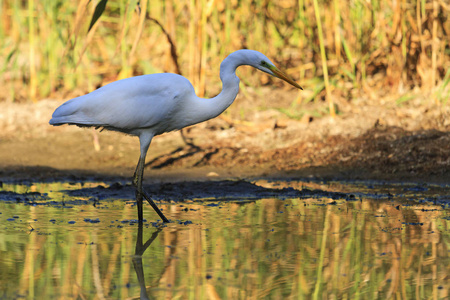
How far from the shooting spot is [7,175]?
722 centimetres

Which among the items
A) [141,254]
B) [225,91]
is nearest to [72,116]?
[225,91]

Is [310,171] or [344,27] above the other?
[344,27]

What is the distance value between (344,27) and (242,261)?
634 cm

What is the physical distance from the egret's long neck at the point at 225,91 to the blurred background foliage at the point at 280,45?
2.69 metres

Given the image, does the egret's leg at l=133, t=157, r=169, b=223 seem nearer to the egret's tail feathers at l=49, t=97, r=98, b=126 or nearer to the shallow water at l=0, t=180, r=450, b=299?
the shallow water at l=0, t=180, r=450, b=299

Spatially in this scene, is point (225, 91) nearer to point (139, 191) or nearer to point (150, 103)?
point (150, 103)

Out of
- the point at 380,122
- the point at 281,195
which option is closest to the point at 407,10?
the point at 380,122

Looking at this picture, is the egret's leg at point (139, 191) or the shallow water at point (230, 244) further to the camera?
the egret's leg at point (139, 191)

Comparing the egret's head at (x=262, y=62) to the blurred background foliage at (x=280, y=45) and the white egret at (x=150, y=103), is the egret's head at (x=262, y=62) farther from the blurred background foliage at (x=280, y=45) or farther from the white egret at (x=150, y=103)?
the blurred background foliage at (x=280, y=45)

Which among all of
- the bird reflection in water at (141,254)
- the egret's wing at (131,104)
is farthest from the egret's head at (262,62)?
the bird reflection in water at (141,254)

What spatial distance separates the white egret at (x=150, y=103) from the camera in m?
5.21

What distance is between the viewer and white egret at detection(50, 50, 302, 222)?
521cm

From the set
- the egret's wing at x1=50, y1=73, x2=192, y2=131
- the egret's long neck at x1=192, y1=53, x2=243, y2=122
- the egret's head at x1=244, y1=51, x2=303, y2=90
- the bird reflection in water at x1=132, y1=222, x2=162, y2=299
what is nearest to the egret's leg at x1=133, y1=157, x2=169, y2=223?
the bird reflection in water at x1=132, y1=222, x2=162, y2=299

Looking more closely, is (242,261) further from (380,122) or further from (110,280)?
(380,122)
